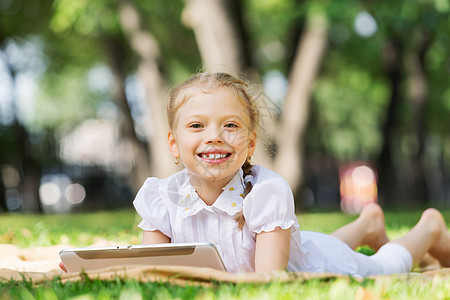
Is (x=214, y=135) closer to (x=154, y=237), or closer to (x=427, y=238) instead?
(x=154, y=237)

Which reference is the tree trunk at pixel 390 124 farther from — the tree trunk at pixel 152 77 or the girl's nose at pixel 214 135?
the girl's nose at pixel 214 135

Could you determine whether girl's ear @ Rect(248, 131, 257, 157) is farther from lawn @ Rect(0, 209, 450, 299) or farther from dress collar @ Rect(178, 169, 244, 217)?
lawn @ Rect(0, 209, 450, 299)

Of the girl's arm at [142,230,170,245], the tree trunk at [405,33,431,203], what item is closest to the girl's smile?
the girl's arm at [142,230,170,245]

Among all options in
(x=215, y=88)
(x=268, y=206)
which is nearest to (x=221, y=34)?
(x=215, y=88)

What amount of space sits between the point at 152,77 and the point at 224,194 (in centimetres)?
946

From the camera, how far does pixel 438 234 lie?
427 centimetres

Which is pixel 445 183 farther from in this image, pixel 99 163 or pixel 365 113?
pixel 99 163

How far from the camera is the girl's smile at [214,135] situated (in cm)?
316

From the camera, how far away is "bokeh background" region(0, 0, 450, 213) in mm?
9898

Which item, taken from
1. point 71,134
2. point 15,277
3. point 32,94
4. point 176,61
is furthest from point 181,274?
point 32,94

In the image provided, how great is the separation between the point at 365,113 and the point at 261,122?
2744 cm

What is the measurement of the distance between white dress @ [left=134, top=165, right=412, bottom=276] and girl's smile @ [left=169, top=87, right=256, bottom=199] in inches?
5.8

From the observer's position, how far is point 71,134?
96.7ft

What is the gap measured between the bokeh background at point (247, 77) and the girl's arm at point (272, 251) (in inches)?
27.7
